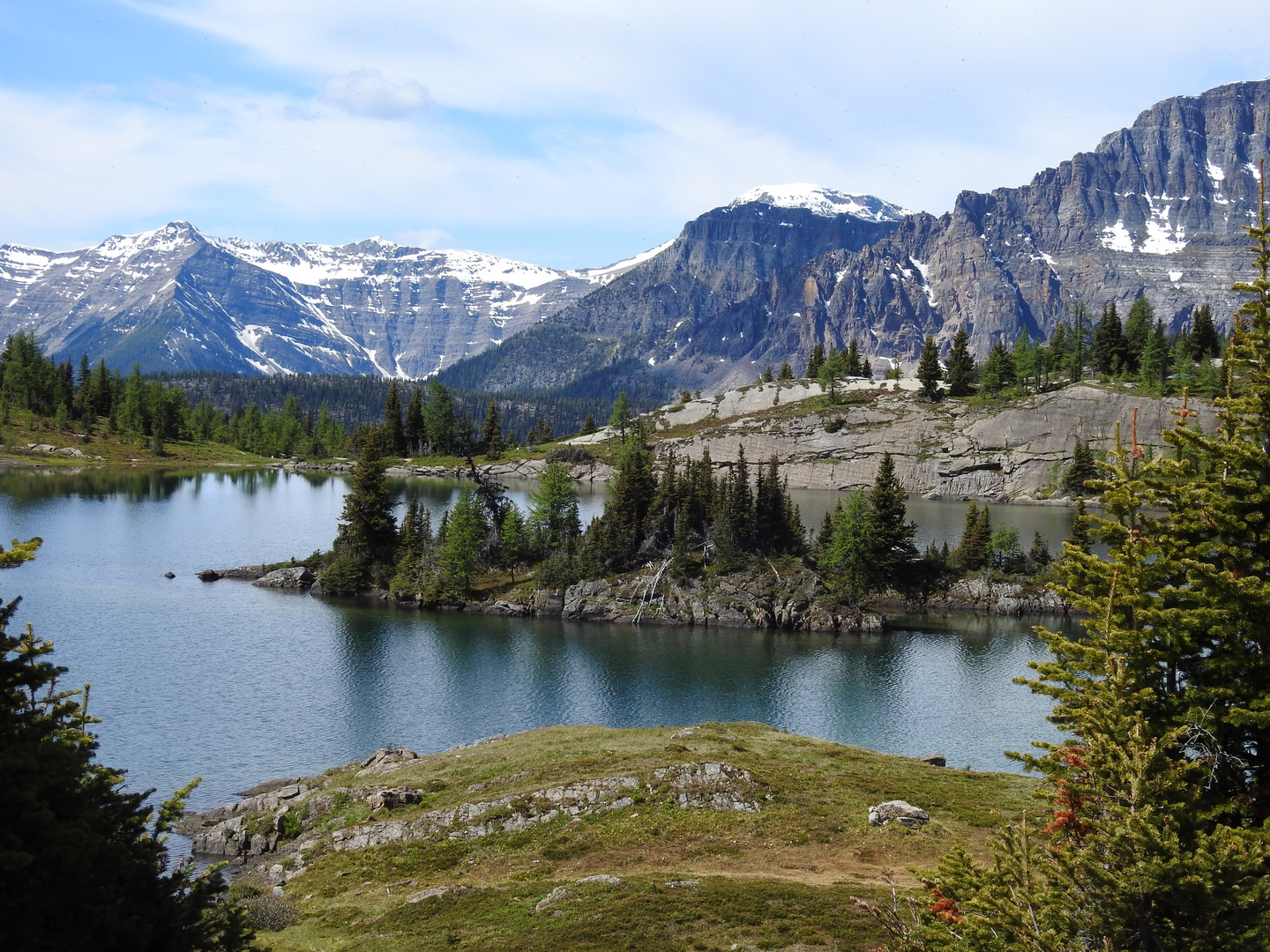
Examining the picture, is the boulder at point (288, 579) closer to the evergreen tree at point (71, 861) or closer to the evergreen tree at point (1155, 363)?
the evergreen tree at point (71, 861)

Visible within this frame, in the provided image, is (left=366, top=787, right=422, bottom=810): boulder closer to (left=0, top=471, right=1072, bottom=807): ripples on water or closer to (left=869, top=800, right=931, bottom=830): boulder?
(left=0, top=471, right=1072, bottom=807): ripples on water

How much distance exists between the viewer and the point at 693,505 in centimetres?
10525

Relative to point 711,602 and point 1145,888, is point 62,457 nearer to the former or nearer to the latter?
point 711,602

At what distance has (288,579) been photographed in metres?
102

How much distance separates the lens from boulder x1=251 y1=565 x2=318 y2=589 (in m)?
101

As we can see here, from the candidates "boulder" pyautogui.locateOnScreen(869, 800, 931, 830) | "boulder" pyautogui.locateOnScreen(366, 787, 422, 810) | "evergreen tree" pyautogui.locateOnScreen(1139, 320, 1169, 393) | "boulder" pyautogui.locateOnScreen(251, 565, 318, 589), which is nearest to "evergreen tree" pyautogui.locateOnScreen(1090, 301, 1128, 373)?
"evergreen tree" pyautogui.locateOnScreen(1139, 320, 1169, 393)

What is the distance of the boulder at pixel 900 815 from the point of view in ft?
111

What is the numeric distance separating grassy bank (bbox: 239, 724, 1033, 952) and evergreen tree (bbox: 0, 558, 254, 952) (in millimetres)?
10475

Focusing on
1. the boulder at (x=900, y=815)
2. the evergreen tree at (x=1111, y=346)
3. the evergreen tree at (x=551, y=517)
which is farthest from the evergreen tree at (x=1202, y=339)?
the boulder at (x=900, y=815)

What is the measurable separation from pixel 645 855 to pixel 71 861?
21.8 meters

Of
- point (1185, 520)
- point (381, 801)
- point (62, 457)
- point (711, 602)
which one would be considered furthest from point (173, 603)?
point (62, 457)

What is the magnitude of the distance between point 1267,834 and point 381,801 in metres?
33.7

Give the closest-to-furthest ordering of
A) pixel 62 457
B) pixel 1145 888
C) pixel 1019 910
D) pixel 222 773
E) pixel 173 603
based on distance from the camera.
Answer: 1. pixel 1145 888
2. pixel 1019 910
3. pixel 222 773
4. pixel 173 603
5. pixel 62 457

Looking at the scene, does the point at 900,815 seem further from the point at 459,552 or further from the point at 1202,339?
the point at 1202,339
